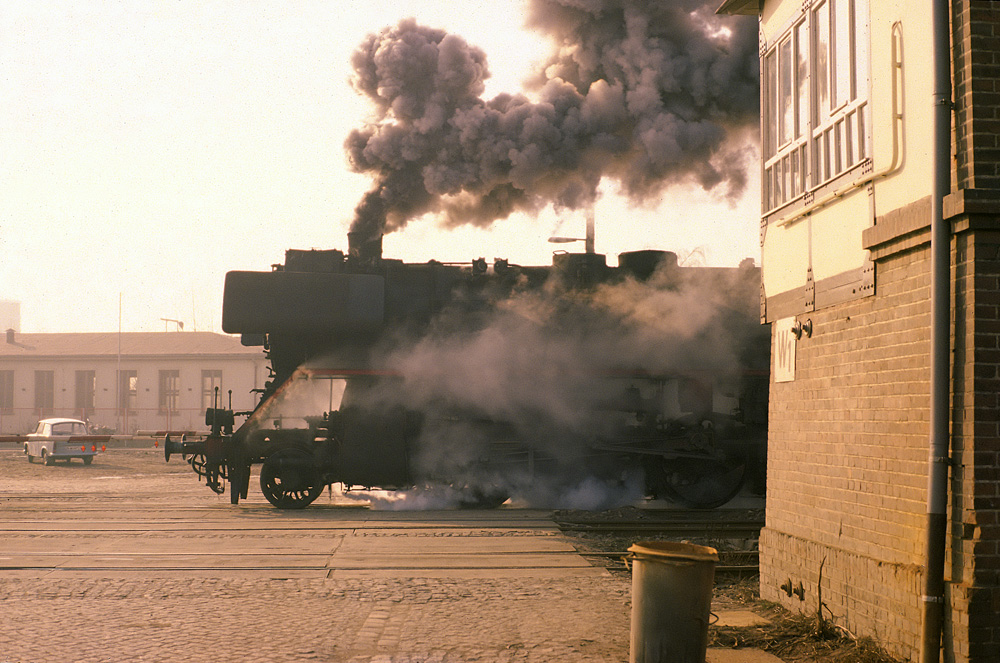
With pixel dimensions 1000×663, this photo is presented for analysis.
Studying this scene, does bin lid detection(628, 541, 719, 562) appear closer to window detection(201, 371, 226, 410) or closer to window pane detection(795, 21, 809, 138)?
window pane detection(795, 21, 809, 138)

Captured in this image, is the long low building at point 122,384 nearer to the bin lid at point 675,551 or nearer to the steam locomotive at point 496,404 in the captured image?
the steam locomotive at point 496,404

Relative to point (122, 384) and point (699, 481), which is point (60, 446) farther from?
point (699, 481)

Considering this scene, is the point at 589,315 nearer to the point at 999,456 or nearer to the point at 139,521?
the point at 139,521

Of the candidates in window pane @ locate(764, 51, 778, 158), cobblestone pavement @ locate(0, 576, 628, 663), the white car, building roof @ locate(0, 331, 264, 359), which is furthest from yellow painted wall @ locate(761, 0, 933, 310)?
building roof @ locate(0, 331, 264, 359)

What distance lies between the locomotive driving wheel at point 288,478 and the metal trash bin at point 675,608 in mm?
9461

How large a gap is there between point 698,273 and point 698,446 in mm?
2902

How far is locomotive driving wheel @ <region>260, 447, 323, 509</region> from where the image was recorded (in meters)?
14.3

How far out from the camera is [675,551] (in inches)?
226

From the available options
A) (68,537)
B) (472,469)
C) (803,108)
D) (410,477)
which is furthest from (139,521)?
(803,108)

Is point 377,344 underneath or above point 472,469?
above

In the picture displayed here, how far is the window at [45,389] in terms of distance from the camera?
4956 cm

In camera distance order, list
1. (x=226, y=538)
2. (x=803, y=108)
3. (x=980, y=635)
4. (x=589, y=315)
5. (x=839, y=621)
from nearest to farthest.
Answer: (x=980, y=635) < (x=839, y=621) < (x=803, y=108) < (x=226, y=538) < (x=589, y=315)

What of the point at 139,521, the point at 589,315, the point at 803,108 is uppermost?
the point at 803,108

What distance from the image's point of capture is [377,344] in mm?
15008
